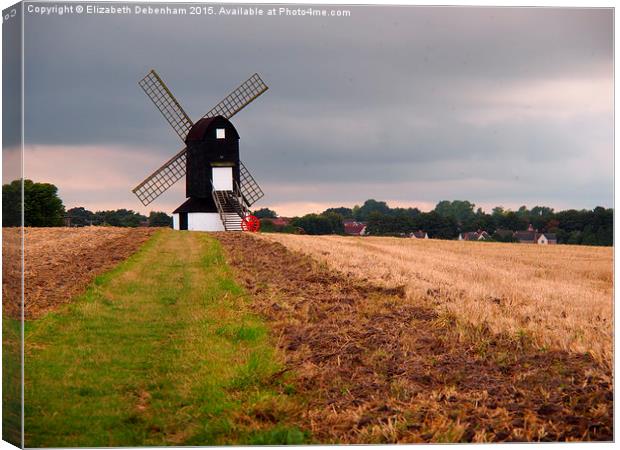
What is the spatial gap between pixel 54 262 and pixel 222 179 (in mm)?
7392

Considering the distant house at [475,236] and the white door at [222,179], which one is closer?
the distant house at [475,236]

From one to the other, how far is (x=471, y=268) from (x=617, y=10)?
7465mm

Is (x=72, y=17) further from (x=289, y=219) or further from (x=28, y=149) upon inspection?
(x=289, y=219)

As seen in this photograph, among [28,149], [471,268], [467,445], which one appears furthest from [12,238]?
[471,268]

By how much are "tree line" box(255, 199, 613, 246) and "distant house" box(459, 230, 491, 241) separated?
0.29 ft

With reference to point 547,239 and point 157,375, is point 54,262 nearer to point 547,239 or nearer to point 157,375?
point 157,375

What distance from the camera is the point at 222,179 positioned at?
21672 millimetres

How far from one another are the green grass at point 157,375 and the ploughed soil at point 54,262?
2.14 feet

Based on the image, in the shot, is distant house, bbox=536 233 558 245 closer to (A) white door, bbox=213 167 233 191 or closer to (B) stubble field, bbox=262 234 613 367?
(B) stubble field, bbox=262 234 613 367

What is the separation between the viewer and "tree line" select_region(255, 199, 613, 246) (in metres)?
8.52

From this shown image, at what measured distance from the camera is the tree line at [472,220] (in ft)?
28.0

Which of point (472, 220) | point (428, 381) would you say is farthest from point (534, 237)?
point (428, 381)

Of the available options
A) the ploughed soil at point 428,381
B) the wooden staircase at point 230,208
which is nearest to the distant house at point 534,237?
the ploughed soil at point 428,381

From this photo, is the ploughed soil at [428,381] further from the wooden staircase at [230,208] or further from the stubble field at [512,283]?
the wooden staircase at [230,208]
